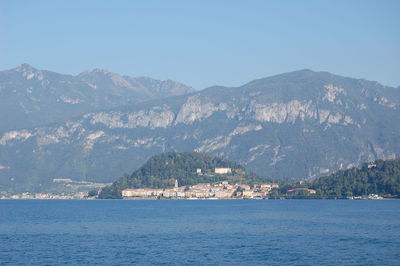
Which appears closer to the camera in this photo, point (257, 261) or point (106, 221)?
point (257, 261)

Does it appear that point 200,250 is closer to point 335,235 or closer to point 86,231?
point 335,235

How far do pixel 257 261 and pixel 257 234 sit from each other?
26.3 m

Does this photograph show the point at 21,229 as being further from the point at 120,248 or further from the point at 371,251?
the point at 371,251

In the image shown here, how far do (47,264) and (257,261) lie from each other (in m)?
21.0

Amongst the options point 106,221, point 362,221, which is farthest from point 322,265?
point 106,221

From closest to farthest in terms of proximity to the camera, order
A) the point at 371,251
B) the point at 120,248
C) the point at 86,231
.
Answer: the point at 371,251, the point at 120,248, the point at 86,231

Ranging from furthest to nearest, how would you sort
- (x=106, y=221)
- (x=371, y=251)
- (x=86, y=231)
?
(x=106, y=221), (x=86, y=231), (x=371, y=251)

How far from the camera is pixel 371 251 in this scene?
84250 millimetres

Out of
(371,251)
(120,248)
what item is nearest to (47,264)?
(120,248)

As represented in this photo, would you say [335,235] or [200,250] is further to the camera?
[335,235]

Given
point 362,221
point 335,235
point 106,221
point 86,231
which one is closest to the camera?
point 335,235

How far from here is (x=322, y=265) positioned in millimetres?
75562

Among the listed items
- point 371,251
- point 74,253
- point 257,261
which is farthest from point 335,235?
point 74,253

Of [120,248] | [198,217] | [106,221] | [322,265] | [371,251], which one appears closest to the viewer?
[322,265]
